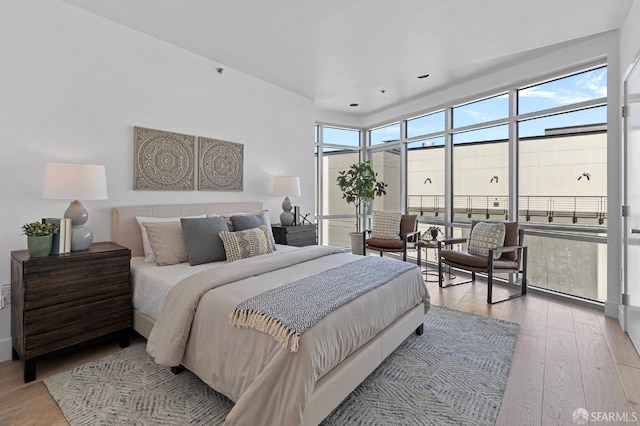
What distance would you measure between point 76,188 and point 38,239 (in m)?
0.43

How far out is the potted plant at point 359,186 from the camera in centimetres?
595

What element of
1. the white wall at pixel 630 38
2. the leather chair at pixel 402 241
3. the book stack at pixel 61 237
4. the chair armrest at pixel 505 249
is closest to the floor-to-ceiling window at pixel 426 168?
the leather chair at pixel 402 241

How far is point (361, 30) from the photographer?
305 cm

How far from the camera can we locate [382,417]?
5.86 feet

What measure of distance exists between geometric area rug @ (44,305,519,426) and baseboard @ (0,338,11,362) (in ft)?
2.08

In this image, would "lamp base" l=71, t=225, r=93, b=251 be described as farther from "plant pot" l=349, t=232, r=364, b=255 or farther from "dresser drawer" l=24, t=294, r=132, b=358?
"plant pot" l=349, t=232, r=364, b=255

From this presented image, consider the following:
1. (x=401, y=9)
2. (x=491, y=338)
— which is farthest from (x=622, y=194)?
(x=401, y=9)

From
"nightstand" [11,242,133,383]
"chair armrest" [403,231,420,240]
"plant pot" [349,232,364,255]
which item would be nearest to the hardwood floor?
"nightstand" [11,242,133,383]

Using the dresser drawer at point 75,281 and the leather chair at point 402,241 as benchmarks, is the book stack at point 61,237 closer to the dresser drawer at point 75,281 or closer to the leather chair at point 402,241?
the dresser drawer at point 75,281

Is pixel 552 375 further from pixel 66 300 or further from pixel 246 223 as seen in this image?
pixel 66 300

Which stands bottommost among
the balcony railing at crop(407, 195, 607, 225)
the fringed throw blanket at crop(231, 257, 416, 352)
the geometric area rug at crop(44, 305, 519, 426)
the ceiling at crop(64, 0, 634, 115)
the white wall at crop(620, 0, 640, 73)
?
the geometric area rug at crop(44, 305, 519, 426)

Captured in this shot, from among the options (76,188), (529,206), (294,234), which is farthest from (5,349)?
(529,206)

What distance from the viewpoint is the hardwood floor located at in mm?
1818

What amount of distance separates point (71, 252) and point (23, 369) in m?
0.85
